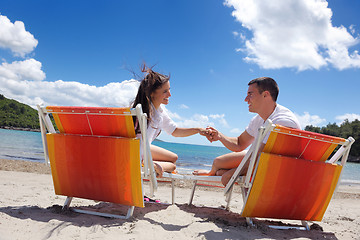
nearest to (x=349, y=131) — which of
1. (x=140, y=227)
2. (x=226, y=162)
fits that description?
(x=226, y=162)

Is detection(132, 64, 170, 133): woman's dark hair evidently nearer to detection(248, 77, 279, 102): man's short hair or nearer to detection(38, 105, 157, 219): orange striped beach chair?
detection(38, 105, 157, 219): orange striped beach chair

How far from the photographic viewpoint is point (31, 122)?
7250 centimetres

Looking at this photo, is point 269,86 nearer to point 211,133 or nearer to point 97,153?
point 211,133

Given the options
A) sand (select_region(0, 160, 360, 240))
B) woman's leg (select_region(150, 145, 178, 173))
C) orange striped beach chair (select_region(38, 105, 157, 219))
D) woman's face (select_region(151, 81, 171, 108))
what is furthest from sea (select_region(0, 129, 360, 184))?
orange striped beach chair (select_region(38, 105, 157, 219))

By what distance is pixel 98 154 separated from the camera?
Answer: 101 inches

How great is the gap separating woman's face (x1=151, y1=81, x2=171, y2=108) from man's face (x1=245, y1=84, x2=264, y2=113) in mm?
1102

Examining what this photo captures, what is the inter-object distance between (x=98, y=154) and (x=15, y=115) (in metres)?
84.6

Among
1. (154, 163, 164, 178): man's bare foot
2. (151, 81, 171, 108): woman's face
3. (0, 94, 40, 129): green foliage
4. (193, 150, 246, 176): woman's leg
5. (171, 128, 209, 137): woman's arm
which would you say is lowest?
(0, 94, 40, 129): green foliage

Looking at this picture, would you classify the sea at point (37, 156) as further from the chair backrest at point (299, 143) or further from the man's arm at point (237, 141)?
the chair backrest at point (299, 143)

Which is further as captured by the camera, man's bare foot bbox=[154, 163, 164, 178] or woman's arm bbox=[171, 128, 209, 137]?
woman's arm bbox=[171, 128, 209, 137]

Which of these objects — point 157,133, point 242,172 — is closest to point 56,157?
point 157,133

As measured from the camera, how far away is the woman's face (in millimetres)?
3557

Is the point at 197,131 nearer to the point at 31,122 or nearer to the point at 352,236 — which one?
the point at 352,236

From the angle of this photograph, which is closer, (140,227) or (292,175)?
(140,227)
